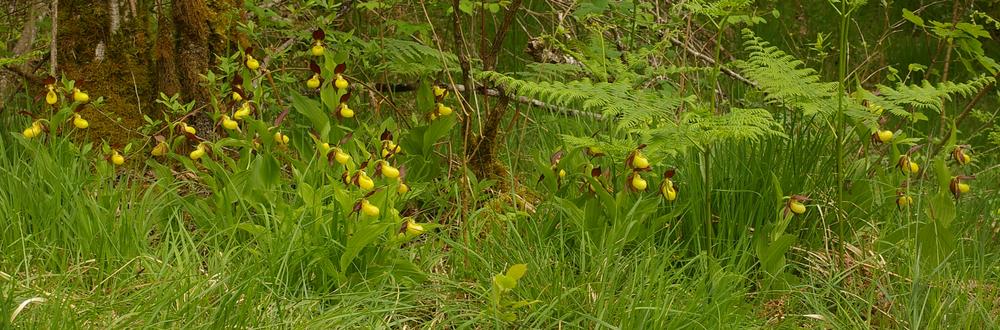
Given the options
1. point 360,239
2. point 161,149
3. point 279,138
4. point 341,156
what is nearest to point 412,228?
point 360,239

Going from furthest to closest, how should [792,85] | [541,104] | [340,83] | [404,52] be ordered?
[541,104], [404,52], [340,83], [792,85]

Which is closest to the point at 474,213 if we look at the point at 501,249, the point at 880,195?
the point at 501,249

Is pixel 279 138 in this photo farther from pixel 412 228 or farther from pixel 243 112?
pixel 412 228

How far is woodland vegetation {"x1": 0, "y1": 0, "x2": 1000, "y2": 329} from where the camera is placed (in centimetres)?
237

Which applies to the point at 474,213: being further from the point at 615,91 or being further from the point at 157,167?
the point at 157,167

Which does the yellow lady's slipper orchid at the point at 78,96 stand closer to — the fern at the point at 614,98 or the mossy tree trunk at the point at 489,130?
the mossy tree trunk at the point at 489,130

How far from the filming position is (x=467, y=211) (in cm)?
289

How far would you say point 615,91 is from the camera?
2568 mm

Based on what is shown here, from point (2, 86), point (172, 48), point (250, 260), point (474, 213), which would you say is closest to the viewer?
point (250, 260)

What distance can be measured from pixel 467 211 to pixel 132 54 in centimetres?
140

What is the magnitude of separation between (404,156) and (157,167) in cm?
77

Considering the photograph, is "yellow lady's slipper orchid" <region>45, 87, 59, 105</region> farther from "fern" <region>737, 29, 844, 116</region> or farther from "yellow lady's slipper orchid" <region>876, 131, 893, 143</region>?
"yellow lady's slipper orchid" <region>876, 131, 893, 143</region>

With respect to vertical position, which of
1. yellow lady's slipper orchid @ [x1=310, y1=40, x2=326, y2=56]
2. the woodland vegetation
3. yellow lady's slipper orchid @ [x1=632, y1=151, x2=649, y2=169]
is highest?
yellow lady's slipper orchid @ [x1=310, y1=40, x2=326, y2=56]

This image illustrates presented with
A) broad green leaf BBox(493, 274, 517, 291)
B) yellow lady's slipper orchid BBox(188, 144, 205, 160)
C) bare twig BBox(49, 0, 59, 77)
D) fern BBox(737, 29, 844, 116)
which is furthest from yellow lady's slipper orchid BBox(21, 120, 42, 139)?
fern BBox(737, 29, 844, 116)
